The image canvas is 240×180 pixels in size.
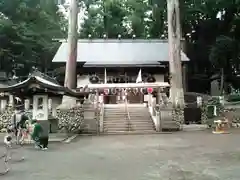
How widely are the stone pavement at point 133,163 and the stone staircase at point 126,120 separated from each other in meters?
7.79

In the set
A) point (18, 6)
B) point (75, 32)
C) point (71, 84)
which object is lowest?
point (71, 84)

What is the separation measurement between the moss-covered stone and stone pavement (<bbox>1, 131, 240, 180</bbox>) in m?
8.94

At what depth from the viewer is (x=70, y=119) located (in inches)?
972

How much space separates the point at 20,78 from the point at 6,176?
32.3 meters

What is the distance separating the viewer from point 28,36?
1481 inches

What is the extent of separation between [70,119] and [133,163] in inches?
556

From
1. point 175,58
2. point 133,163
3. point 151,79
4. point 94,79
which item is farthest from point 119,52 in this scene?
point 133,163

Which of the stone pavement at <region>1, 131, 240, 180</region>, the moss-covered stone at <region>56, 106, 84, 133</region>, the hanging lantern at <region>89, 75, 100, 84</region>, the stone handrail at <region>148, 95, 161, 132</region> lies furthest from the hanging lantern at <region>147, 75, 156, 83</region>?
the stone pavement at <region>1, 131, 240, 180</region>

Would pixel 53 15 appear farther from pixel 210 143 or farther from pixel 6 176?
pixel 6 176

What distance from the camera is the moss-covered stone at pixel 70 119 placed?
24.4 meters

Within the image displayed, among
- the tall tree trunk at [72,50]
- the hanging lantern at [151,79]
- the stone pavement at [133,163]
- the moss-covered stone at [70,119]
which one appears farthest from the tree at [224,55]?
the stone pavement at [133,163]

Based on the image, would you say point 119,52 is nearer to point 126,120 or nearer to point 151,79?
point 151,79

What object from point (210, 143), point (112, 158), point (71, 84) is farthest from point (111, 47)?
point (112, 158)

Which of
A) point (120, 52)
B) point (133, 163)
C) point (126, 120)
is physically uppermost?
point (120, 52)
